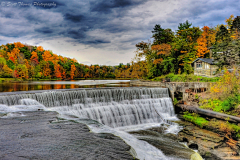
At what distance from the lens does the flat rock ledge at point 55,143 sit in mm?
3475

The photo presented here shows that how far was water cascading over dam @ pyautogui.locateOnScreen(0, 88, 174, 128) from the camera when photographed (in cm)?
1116

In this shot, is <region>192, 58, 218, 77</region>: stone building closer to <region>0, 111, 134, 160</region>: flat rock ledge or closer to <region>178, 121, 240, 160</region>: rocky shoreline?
<region>178, 121, 240, 160</region>: rocky shoreline

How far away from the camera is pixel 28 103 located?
10.4 metres

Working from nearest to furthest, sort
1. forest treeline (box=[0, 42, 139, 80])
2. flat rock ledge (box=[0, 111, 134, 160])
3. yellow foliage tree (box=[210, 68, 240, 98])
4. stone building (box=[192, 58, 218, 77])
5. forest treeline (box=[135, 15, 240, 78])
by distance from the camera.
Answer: flat rock ledge (box=[0, 111, 134, 160]) → yellow foliage tree (box=[210, 68, 240, 98]) → stone building (box=[192, 58, 218, 77]) → forest treeline (box=[135, 15, 240, 78]) → forest treeline (box=[0, 42, 139, 80])

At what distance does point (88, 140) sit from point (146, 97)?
A: 11.7 meters

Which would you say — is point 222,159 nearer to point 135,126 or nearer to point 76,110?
point 135,126

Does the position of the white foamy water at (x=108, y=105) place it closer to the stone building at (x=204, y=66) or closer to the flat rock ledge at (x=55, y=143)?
the flat rock ledge at (x=55, y=143)

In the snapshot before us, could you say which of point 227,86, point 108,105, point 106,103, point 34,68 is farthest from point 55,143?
point 34,68

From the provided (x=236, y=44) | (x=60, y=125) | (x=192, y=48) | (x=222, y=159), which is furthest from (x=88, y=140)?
(x=192, y=48)

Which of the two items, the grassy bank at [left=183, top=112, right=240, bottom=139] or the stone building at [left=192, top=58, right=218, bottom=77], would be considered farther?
the stone building at [left=192, top=58, right=218, bottom=77]

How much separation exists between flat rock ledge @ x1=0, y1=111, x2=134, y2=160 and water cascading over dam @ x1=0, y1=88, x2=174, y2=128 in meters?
4.74

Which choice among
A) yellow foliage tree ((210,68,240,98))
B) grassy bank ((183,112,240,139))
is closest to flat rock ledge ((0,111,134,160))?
grassy bank ((183,112,240,139))

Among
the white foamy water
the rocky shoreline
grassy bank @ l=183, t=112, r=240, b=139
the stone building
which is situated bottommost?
the rocky shoreline

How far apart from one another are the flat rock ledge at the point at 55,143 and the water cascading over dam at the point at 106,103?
474 centimetres
